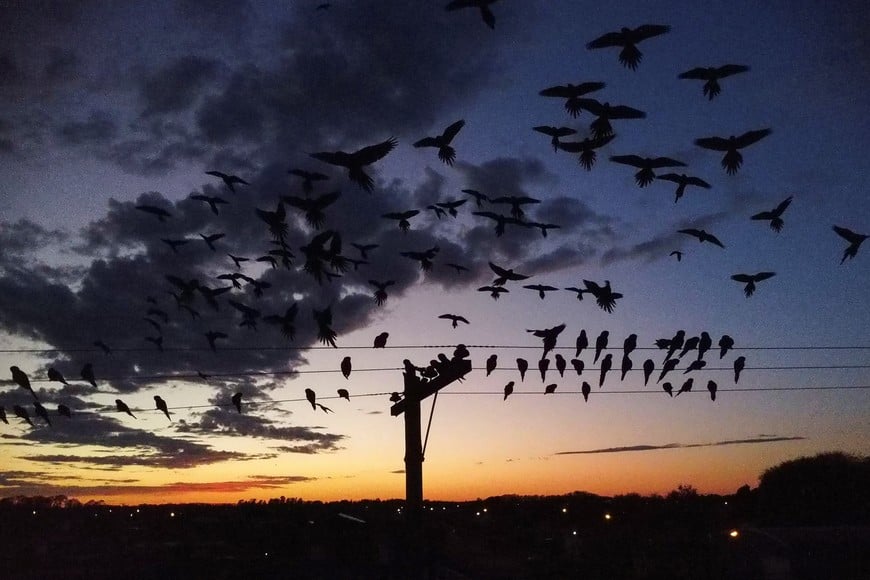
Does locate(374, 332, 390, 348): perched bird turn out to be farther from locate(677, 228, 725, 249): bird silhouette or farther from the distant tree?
the distant tree

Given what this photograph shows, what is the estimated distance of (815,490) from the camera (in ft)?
220

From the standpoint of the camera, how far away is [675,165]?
45.3 ft

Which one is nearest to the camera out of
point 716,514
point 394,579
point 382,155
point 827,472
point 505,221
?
point 382,155

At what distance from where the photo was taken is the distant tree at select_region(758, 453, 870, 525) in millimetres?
62625

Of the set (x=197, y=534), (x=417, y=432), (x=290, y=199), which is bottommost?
(x=197, y=534)

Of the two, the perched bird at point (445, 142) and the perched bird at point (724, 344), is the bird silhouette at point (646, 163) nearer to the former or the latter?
the perched bird at point (445, 142)

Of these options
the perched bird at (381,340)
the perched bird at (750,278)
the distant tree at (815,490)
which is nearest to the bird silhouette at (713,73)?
the perched bird at (750,278)

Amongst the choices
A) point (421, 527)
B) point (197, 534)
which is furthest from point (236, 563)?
point (197, 534)

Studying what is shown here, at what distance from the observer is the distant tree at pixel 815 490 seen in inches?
2466

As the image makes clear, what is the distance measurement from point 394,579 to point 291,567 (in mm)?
14996

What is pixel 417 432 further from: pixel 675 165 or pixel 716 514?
pixel 716 514

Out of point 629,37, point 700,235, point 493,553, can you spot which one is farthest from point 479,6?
point 493,553

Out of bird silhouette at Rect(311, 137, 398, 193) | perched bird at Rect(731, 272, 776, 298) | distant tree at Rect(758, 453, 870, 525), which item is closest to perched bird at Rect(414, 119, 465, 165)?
bird silhouette at Rect(311, 137, 398, 193)

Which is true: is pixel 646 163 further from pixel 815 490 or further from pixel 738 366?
pixel 815 490
